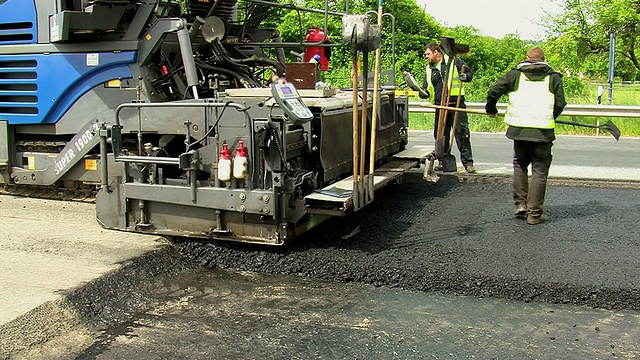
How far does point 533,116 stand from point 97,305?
4339mm

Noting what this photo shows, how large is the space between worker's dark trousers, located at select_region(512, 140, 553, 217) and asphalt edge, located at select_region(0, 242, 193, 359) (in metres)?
3.29

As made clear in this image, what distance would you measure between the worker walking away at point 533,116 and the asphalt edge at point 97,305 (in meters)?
3.34

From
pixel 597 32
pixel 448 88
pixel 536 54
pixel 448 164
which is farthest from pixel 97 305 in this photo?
pixel 597 32

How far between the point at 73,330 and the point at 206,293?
1.01 meters

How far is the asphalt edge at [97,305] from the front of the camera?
3986 millimetres

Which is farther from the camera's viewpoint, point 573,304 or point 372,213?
point 372,213

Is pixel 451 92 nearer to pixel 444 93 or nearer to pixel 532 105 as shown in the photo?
pixel 444 93

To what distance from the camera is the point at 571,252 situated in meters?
5.64

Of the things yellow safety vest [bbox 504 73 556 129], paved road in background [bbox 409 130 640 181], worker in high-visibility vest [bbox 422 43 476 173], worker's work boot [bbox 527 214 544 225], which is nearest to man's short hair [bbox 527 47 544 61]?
yellow safety vest [bbox 504 73 556 129]

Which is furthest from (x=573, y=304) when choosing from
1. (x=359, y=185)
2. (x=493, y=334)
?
(x=359, y=185)

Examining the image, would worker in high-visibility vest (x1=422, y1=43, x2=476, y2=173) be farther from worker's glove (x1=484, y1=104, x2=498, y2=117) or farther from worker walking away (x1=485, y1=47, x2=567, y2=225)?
worker walking away (x1=485, y1=47, x2=567, y2=225)

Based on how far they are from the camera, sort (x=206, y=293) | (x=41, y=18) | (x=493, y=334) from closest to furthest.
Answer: (x=493, y=334)
(x=206, y=293)
(x=41, y=18)

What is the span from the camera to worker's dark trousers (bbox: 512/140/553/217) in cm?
664

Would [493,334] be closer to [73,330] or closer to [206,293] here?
[206,293]
